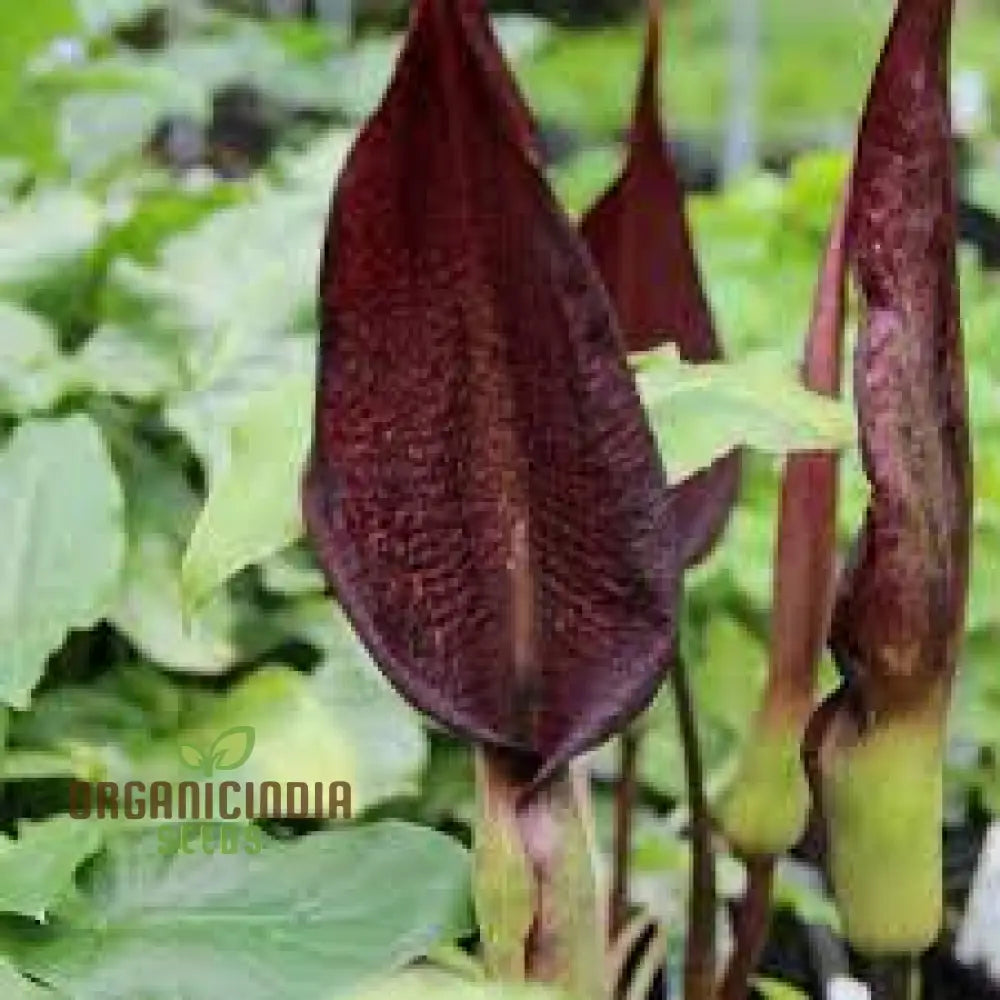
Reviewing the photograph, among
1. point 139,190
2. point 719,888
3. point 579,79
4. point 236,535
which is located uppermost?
point 236,535

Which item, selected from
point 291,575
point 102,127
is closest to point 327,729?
point 291,575

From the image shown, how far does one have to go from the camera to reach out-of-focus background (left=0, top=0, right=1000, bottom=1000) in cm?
65

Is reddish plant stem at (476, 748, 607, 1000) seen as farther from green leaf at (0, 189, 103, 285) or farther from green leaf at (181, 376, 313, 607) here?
green leaf at (0, 189, 103, 285)

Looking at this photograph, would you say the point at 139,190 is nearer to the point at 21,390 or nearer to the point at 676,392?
the point at 21,390

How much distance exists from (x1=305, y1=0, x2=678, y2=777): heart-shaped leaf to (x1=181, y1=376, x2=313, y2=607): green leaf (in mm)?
18

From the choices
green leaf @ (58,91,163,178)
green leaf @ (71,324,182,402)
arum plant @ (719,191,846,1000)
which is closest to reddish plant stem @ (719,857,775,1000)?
arum plant @ (719,191,846,1000)

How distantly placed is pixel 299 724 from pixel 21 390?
0.74 ft

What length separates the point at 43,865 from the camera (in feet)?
2.18

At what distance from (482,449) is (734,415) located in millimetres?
72

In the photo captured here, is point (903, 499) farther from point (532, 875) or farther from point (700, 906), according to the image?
point (700, 906)

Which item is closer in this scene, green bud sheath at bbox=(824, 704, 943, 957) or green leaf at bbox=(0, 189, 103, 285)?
green bud sheath at bbox=(824, 704, 943, 957)

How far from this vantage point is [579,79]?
15.2 ft

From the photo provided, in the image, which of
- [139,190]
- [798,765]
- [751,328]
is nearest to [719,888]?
[798,765]

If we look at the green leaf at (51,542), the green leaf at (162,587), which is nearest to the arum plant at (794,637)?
the green leaf at (51,542)
